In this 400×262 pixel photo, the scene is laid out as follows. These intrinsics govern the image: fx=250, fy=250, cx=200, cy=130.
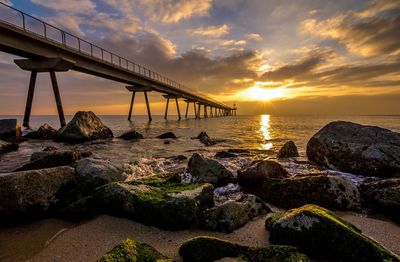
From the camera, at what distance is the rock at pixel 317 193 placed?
488 centimetres

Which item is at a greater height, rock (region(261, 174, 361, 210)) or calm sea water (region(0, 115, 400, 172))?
rock (region(261, 174, 361, 210))

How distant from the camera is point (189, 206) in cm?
397

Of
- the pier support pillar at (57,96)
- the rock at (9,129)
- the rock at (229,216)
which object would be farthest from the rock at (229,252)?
the pier support pillar at (57,96)

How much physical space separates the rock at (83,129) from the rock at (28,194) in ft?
38.7

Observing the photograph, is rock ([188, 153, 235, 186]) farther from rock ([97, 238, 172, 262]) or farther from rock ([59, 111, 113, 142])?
rock ([59, 111, 113, 142])

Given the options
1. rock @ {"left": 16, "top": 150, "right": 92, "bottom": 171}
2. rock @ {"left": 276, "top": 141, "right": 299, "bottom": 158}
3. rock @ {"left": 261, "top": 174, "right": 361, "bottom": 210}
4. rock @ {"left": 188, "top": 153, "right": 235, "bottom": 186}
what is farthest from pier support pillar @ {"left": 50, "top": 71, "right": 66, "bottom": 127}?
rock @ {"left": 261, "top": 174, "right": 361, "bottom": 210}

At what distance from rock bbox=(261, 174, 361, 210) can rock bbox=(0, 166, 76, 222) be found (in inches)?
165

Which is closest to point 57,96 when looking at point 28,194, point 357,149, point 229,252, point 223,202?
point 28,194

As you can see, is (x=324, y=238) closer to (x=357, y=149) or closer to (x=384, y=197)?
(x=384, y=197)

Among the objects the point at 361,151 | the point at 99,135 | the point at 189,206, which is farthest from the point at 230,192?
the point at 99,135

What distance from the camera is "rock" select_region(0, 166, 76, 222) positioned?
406 centimetres

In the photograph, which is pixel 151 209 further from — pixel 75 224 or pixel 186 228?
pixel 75 224

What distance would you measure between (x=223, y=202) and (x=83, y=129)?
13237 millimetres

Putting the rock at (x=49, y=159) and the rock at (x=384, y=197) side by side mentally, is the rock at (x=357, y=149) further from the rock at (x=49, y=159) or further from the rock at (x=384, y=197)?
the rock at (x=49, y=159)
